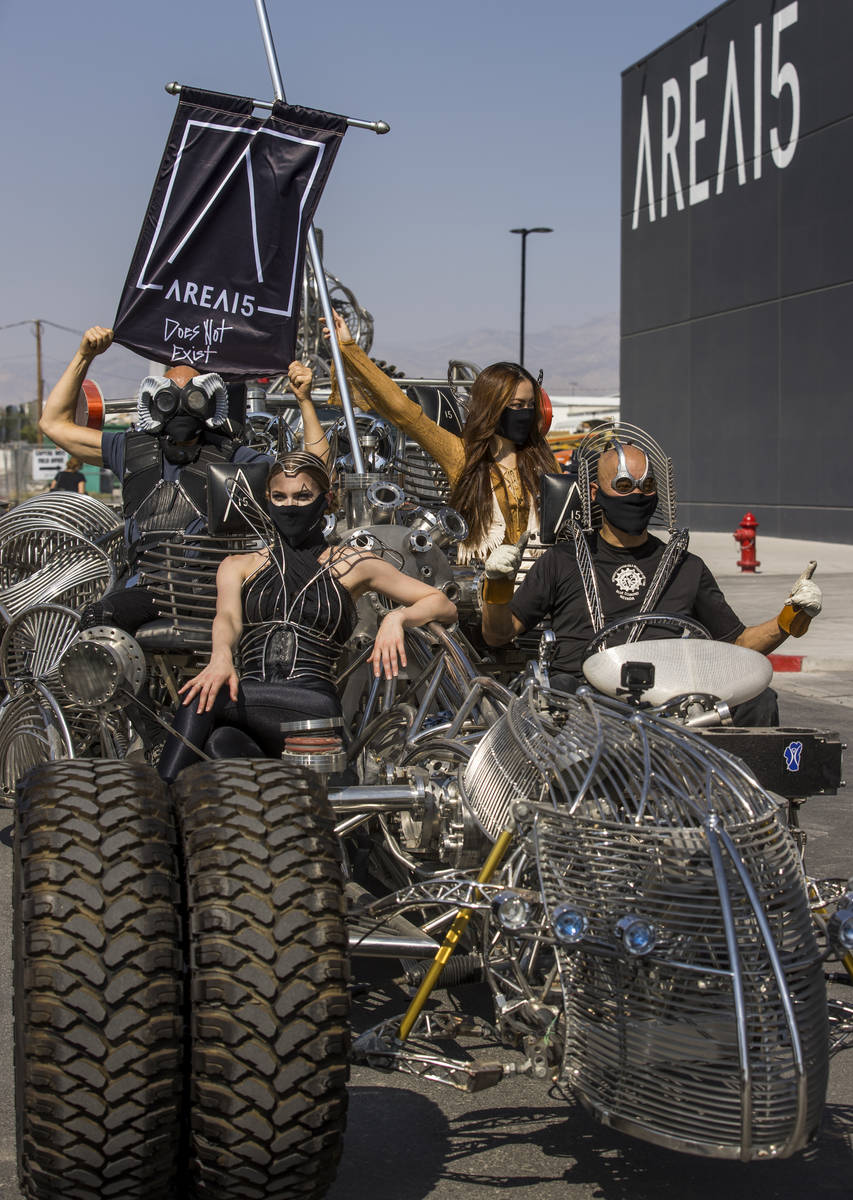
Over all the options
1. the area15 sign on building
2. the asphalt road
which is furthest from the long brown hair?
the area15 sign on building

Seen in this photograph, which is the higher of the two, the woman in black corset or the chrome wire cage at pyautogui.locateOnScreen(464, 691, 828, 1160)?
the woman in black corset

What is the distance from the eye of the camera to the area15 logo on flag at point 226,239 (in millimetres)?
8227

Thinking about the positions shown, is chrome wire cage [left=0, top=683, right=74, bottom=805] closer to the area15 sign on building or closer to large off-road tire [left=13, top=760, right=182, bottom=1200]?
large off-road tire [left=13, top=760, right=182, bottom=1200]

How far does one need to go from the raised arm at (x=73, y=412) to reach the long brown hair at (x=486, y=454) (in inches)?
71.9

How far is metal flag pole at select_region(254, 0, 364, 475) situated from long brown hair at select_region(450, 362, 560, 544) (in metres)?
0.96

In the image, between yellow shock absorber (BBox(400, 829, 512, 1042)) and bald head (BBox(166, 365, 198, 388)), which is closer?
yellow shock absorber (BBox(400, 829, 512, 1042))

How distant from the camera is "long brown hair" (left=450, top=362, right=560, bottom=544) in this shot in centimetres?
674

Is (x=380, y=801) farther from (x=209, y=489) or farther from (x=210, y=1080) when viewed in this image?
(x=209, y=489)

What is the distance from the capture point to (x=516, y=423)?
677cm

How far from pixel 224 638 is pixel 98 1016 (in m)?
2.10

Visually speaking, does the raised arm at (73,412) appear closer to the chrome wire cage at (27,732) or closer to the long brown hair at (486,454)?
the chrome wire cage at (27,732)

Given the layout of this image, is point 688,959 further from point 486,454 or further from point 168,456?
point 168,456

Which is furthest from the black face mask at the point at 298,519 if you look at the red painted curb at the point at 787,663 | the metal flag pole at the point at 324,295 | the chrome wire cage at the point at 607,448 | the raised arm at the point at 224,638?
the red painted curb at the point at 787,663

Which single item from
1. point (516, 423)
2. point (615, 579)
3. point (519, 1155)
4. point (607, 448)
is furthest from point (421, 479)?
point (519, 1155)
